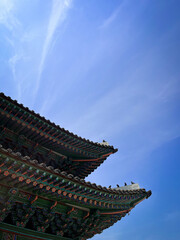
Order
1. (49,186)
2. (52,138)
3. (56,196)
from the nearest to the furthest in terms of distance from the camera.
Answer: (49,186) → (56,196) → (52,138)

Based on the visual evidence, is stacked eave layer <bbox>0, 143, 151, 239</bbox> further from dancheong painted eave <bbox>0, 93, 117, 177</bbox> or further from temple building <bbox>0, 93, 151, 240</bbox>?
dancheong painted eave <bbox>0, 93, 117, 177</bbox>

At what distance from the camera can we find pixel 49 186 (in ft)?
20.3

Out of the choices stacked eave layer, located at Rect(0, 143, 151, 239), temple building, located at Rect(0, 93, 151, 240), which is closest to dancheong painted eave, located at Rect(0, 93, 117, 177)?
temple building, located at Rect(0, 93, 151, 240)

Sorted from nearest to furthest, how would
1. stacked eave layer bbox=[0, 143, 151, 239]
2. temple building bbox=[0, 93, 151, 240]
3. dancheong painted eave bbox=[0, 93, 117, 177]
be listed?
stacked eave layer bbox=[0, 143, 151, 239], temple building bbox=[0, 93, 151, 240], dancheong painted eave bbox=[0, 93, 117, 177]

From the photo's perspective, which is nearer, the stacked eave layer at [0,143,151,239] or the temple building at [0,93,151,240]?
the stacked eave layer at [0,143,151,239]

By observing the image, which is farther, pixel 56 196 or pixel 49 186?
pixel 56 196

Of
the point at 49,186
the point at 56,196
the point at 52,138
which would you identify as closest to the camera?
the point at 49,186

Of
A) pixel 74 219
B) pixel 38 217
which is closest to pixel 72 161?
pixel 74 219

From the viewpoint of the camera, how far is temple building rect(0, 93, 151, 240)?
19.6 ft

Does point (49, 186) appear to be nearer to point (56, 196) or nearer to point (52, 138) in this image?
point (56, 196)

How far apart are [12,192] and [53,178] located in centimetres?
139

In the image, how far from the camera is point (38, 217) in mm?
7043

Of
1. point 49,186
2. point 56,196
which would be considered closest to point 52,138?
point 56,196

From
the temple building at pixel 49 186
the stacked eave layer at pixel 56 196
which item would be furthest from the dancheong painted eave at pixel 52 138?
the stacked eave layer at pixel 56 196
